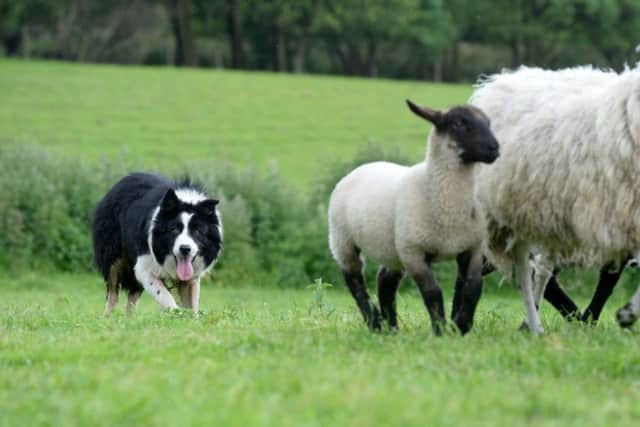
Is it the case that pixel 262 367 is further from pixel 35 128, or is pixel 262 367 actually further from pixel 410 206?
pixel 35 128

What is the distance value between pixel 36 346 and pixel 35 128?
3215 centimetres

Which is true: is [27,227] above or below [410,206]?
below

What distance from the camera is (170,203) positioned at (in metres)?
10.8

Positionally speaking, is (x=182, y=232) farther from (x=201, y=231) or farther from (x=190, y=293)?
Answer: (x=190, y=293)

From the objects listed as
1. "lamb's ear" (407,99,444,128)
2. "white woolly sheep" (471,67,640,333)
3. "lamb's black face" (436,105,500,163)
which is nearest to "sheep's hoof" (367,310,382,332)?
"white woolly sheep" (471,67,640,333)

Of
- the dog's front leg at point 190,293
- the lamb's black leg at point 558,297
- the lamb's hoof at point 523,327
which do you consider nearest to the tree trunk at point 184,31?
the dog's front leg at point 190,293

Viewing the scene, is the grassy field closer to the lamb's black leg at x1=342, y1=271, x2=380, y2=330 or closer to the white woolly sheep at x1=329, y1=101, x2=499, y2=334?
the lamb's black leg at x1=342, y1=271, x2=380, y2=330

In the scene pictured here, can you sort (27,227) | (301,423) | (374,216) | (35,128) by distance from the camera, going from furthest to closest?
(35,128), (27,227), (374,216), (301,423)

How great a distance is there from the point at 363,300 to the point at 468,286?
107 centimetres

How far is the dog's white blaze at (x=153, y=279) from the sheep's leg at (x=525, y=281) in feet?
11.5

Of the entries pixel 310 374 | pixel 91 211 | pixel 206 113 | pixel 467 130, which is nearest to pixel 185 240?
pixel 467 130

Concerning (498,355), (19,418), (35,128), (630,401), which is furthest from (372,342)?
(35,128)

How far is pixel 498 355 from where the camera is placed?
23.2 ft

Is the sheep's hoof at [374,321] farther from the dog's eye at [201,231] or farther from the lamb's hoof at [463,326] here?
the dog's eye at [201,231]
